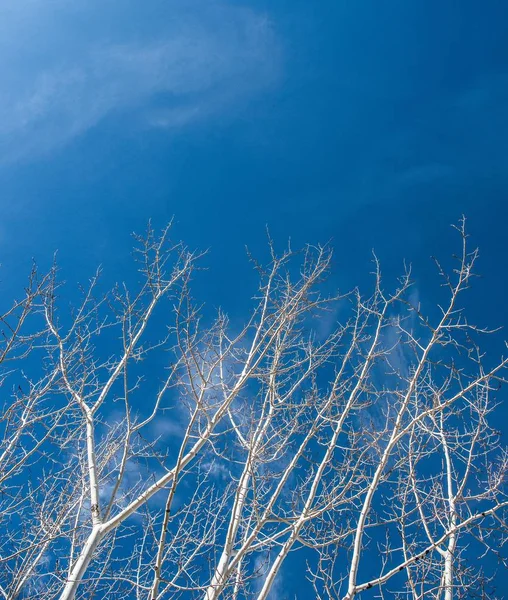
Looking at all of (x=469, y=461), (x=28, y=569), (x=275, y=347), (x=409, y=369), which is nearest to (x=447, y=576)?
(x=469, y=461)

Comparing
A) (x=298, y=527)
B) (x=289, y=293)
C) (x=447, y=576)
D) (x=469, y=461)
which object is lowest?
(x=298, y=527)

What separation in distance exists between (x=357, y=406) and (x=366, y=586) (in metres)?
2.96

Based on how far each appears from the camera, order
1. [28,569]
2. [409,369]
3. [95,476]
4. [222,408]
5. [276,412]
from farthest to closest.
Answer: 1. [409,369]
2. [276,412]
3. [28,569]
4. [95,476]
5. [222,408]

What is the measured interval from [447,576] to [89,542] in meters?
5.69

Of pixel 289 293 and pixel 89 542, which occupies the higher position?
pixel 289 293

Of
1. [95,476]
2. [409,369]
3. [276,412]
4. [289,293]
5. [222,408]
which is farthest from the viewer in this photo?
[409,369]

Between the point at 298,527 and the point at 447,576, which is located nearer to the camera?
the point at 298,527

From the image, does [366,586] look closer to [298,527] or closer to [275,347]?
[298,527]

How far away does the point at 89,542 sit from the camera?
23.4ft

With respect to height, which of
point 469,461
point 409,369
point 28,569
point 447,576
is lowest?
point 28,569

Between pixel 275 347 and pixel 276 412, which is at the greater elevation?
pixel 275 347

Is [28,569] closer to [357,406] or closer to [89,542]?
[89,542]

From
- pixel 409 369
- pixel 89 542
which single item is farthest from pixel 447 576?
pixel 89 542

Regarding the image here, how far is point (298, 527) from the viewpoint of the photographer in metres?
Result: 7.40
